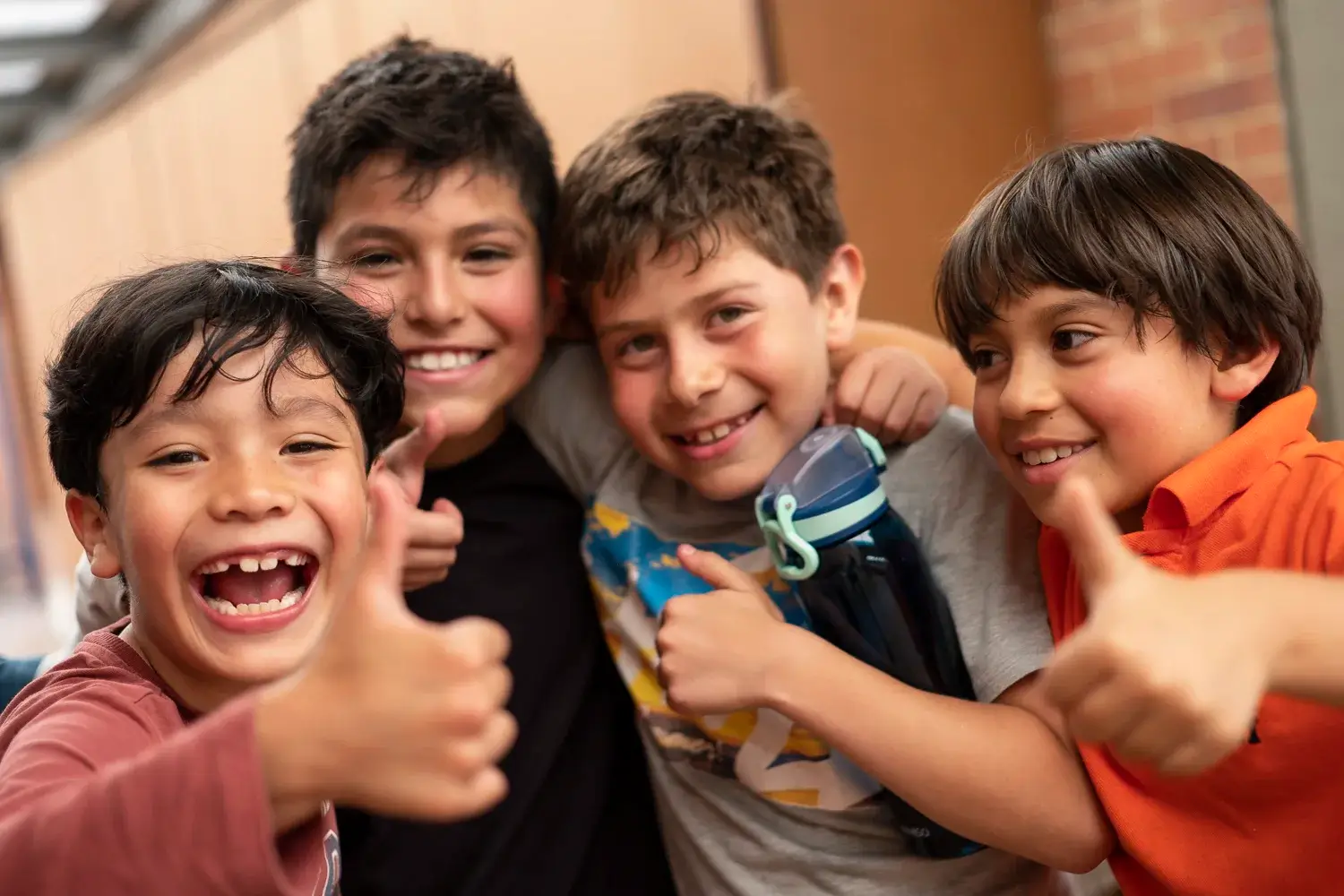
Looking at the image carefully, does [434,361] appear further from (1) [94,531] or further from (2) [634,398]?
(1) [94,531]

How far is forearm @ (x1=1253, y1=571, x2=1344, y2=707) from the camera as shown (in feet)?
2.11

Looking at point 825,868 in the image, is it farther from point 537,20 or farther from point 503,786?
point 537,20

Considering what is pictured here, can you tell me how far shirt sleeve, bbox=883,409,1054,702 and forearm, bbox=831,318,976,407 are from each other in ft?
0.38

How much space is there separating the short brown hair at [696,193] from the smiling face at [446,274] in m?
0.07

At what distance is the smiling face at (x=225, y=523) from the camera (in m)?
0.84

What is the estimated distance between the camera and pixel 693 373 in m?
1.07

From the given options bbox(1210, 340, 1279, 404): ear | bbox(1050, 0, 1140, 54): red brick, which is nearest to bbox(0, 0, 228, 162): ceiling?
bbox(1050, 0, 1140, 54): red brick

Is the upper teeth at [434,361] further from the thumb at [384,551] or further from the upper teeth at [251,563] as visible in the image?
the thumb at [384,551]

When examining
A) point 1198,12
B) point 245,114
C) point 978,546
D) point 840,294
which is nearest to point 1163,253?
point 978,546

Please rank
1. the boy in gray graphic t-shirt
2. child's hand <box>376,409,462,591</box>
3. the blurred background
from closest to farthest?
the boy in gray graphic t-shirt < child's hand <box>376,409,462,591</box> < the blurred background

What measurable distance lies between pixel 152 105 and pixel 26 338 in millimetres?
1652

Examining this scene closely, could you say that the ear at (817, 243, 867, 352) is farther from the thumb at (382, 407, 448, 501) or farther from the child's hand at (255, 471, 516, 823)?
the child's hand at (255, 471, 516, 823)

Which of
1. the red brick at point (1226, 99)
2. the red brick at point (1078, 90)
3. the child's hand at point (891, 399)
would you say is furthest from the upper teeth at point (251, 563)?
the red brick at point (1078, 90)

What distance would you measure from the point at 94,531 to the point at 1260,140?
2008 millimetres
